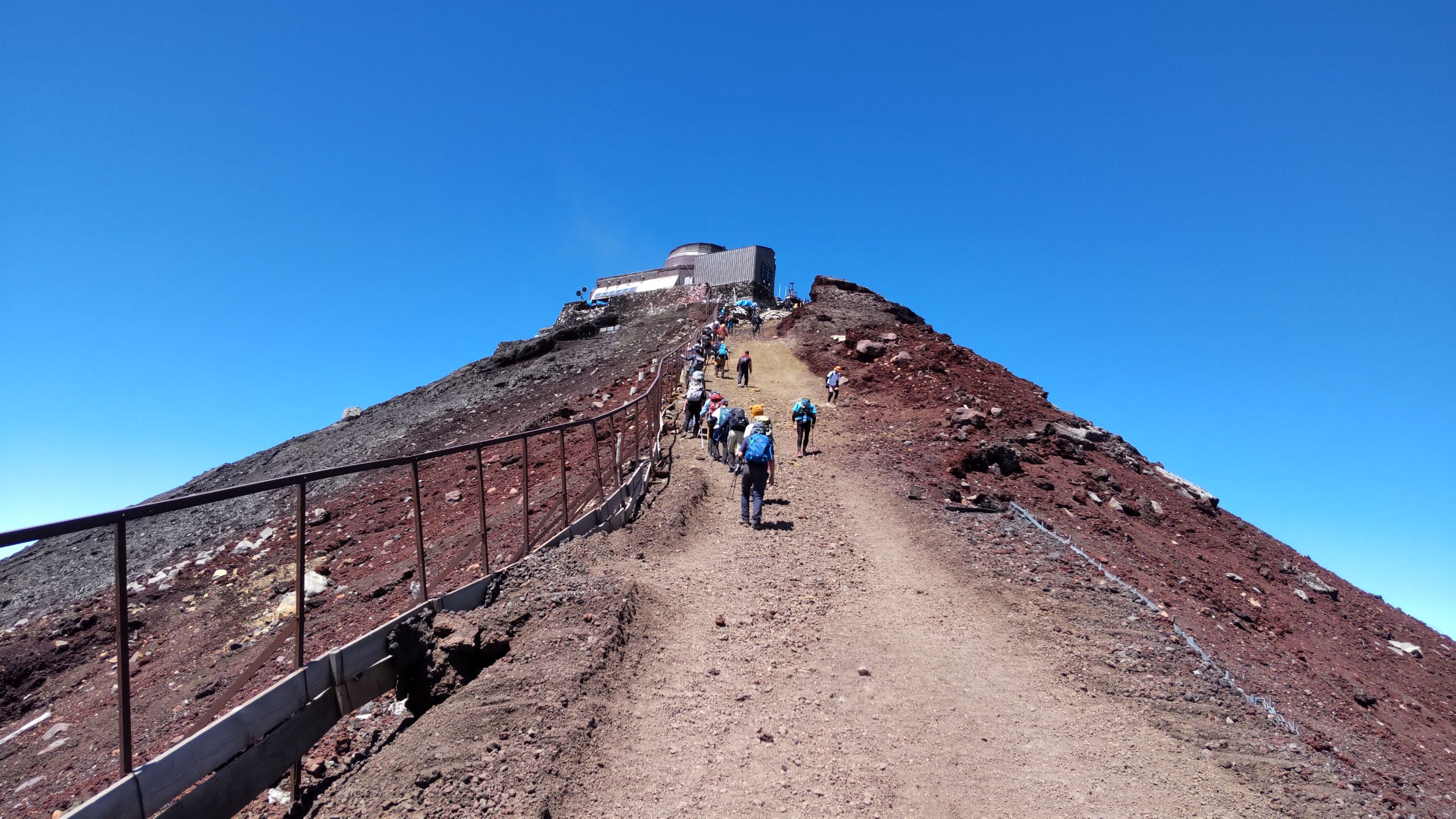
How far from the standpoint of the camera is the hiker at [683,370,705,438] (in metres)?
15.2

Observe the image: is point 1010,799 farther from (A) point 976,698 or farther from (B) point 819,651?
(B) point 819,651

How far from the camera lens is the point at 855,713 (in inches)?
216

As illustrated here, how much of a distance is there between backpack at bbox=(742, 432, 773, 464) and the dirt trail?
4.60 feet

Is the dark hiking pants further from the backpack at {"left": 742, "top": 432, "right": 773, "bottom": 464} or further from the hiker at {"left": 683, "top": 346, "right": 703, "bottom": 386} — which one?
the hiker at {"left": 683, "top": 346, "right": 703, "bottom": 386}

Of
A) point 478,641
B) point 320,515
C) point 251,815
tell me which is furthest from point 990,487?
point 320,515

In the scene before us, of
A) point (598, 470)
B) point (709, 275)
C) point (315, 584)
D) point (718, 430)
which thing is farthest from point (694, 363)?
point (709, 275)

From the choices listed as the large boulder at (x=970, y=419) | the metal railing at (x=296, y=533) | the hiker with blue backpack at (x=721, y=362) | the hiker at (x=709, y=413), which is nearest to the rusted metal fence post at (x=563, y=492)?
the metal railing at (x=296, y=533)

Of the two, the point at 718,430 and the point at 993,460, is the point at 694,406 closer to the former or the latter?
the point at 718,430

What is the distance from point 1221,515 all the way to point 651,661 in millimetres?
16674

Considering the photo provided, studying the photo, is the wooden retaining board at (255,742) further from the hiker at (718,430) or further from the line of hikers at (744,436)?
the hiker at (718,430)

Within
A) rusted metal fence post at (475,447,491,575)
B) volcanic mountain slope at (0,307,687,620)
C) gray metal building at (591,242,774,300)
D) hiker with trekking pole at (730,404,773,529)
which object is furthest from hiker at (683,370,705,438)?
gray metal building at (591,242,774,300)

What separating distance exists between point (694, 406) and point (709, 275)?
37170 millimetres

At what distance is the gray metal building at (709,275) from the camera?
49.5 metres

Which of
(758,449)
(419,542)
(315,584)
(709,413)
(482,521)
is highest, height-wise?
(709,413)
